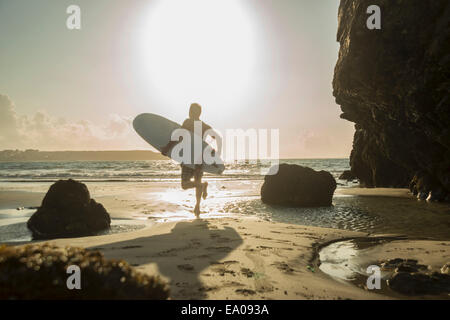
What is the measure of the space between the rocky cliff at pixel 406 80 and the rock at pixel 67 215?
11001mm

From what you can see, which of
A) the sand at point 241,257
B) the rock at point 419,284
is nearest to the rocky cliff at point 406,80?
the sand at point 241,257

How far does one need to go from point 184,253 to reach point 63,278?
241 cm

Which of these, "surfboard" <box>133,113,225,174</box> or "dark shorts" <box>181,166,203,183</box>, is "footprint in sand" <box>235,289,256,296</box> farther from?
"surfboard" <box>133,113,225,174</box>

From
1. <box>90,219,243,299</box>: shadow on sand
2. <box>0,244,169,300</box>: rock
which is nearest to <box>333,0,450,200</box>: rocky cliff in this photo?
<box>90,219,243,299</box>: shadow on sand

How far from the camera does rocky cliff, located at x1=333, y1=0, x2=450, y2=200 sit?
33.7 ft

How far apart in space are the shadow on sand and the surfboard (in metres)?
3.60

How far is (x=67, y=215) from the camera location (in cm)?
702

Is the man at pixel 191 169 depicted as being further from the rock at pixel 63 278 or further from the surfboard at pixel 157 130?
the rock at pixel 63 278

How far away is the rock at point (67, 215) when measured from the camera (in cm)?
676

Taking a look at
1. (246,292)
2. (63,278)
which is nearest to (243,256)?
(246,292)

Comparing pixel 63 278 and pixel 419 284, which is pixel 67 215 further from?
pixel 419 284

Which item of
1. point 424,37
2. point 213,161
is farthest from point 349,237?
point 424,37

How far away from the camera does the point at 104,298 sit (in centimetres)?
198
